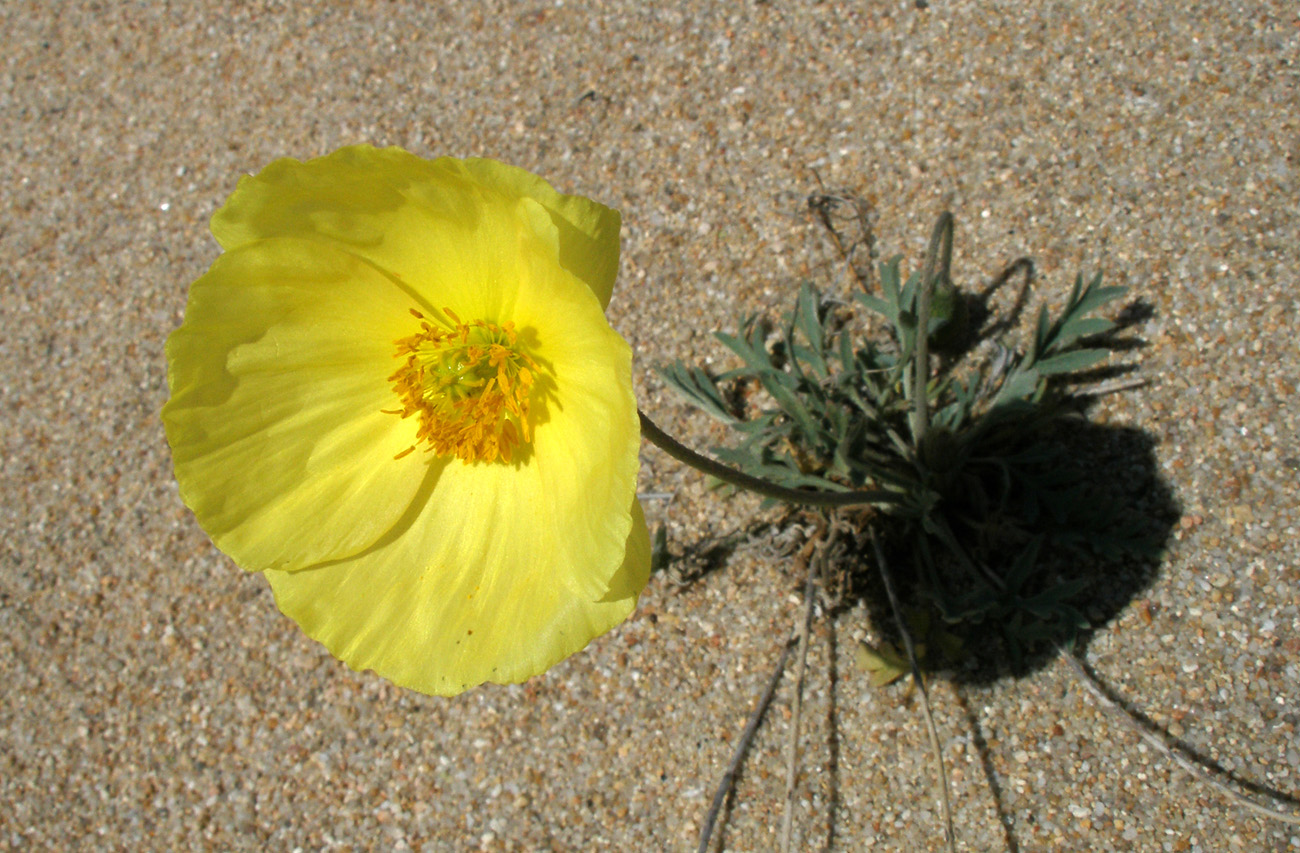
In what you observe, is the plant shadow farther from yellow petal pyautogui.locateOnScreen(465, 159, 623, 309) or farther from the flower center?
yellow petal pyautogui.locateOnScreen(465, 159, 623, 309)

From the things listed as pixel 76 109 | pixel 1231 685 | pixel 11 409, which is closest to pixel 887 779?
pixel 1231 685

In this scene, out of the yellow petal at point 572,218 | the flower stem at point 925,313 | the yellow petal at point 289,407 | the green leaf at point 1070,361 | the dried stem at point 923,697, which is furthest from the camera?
the green leaf at point 1070,361

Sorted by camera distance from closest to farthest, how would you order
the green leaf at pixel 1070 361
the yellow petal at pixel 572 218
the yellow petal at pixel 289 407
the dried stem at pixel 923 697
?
the yellow petal at pixel 572 218 → the yellow petal at pixel 289 407 → the dried stem at pixel 923 697 → the green leaf at pixel 1070 361

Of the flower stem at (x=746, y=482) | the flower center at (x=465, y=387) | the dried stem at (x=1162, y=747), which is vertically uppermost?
the flower center at (x=465, y=387)

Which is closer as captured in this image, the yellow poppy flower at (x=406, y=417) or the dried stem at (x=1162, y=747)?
the yellow poppy flower at (x=406, y=417)

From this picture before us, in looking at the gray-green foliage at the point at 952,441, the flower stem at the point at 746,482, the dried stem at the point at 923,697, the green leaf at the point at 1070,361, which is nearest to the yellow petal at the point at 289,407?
the flower stem at the point at 746,482

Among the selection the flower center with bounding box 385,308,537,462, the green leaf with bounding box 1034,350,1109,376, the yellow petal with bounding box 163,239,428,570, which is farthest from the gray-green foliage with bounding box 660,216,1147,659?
the yellow petal with bounding box 163,239,428,570

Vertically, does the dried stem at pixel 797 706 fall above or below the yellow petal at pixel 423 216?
below

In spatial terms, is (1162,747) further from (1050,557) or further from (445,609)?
(445,609)

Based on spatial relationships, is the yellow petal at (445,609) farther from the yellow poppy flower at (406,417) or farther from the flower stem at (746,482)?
the flower stem at (746,482)

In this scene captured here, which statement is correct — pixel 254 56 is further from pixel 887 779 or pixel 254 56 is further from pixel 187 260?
pixel 887 779
